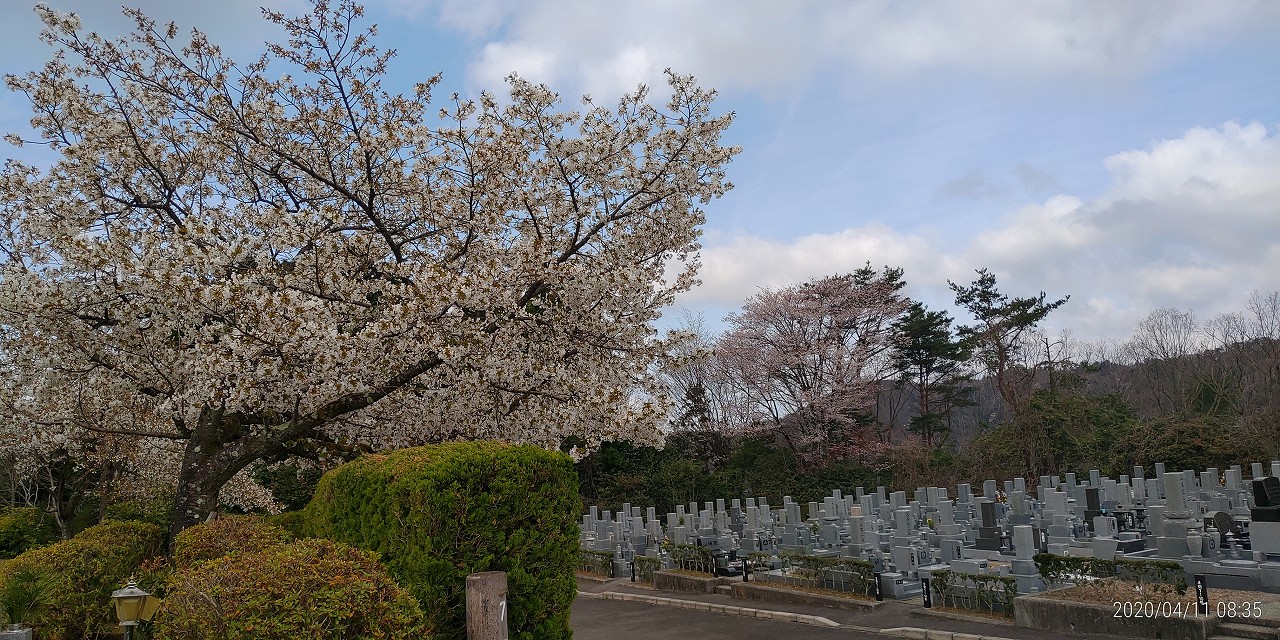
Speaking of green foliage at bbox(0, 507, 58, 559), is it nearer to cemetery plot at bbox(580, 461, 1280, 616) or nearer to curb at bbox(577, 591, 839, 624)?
cemetery plot at bbox(580, 461, 1280, 616)

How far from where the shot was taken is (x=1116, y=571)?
35.7 feet

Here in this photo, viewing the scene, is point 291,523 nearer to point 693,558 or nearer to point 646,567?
point 693,558

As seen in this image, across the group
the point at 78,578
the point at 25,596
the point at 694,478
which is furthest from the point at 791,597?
the point at 694,478

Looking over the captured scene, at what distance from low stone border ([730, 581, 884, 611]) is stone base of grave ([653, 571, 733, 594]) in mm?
588

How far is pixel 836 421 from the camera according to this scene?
32.5 metres

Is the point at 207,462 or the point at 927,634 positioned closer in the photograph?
the point at 207,462

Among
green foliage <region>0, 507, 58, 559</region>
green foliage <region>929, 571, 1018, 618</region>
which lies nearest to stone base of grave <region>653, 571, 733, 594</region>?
green foliage <region>929, 571, 1018, 618</region>

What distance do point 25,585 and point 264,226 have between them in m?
4.51

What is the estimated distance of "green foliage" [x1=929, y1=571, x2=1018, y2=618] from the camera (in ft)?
36.2

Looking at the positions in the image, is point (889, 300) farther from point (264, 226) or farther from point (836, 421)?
point (264, 226)

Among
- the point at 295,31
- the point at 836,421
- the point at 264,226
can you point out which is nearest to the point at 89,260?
the point at 264,226

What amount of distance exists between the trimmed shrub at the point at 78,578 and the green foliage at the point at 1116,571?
1234 cm

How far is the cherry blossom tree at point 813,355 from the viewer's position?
3228cm

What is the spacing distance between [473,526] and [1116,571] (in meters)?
9.93
